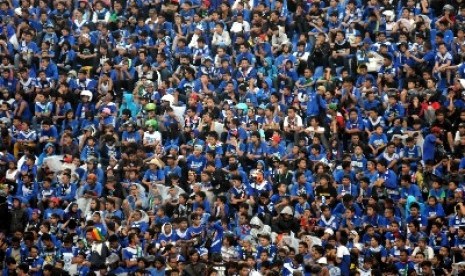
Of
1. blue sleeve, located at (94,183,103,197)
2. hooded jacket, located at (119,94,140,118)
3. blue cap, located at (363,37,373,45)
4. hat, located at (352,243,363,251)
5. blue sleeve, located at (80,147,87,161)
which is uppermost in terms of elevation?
blue cap, located at (363,37,373,45)

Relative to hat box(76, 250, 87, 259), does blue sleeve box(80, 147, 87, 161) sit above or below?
above

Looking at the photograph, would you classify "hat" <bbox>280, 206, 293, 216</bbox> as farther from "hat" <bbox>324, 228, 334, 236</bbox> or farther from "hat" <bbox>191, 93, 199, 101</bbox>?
"hat" <bbox>191, 93, 199, 101</bbox>

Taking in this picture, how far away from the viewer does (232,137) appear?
26.3 meters

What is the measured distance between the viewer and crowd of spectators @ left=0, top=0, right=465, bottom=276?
23.8 m

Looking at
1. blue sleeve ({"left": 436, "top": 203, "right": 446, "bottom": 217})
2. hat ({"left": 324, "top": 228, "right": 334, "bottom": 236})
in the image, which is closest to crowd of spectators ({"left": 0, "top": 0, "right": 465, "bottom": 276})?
blue sleeve ({"left": 436, "top": 203, "right": 446, "bottom": 217})

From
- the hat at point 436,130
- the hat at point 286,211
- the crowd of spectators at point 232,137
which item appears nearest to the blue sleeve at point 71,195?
the crowd of spectators at point 232,137

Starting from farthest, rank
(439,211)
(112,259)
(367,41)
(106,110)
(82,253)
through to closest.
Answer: (367,41), (106,110), (439,211), (82,253), (112,259)

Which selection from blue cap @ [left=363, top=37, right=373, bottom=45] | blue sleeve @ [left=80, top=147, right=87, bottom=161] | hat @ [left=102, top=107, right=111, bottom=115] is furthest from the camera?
blue cap @ [left=363, top=37, right=373, bottom=45]

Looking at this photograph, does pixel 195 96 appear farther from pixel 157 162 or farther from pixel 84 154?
pixel 84 154

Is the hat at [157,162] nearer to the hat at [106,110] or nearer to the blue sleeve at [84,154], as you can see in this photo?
the blue sleeve at [84,154]

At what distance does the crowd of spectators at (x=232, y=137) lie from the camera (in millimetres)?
23812

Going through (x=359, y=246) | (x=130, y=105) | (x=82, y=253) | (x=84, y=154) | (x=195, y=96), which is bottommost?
(x=359, y=246)

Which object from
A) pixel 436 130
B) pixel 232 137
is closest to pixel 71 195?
pixel 232 137

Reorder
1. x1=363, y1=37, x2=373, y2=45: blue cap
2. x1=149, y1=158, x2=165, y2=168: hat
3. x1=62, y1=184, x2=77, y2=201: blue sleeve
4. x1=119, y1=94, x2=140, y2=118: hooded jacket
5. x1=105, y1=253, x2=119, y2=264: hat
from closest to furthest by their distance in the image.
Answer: x1=105, y1=253, x2=119, y2=264: hat, x1=62, y1=184, x2=77, y2=201: blue sleeve, x1=149, y1=158, x2=165, y2=168: hat, x1=119, y1=94, x2=140, y2=118: hooded jacket, x1=363, y1=37, x2=373, y2=45: blue cap
